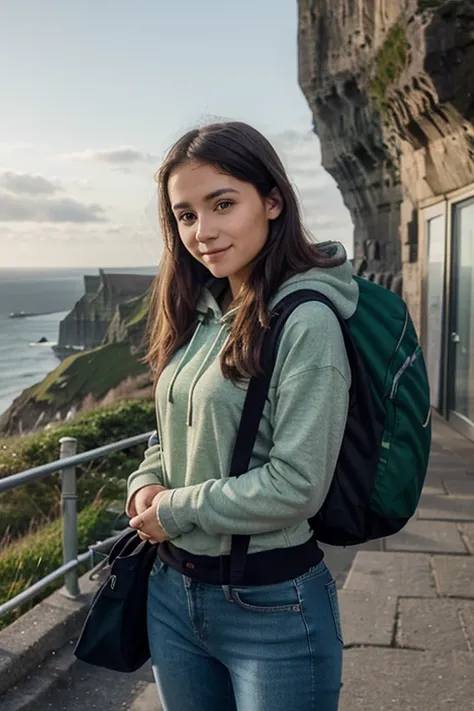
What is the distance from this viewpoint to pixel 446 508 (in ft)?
20.1

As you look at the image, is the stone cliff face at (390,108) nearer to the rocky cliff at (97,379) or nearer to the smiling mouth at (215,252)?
the rocky cliff at (97,379)

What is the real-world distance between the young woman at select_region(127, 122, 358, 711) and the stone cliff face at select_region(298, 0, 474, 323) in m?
6.42

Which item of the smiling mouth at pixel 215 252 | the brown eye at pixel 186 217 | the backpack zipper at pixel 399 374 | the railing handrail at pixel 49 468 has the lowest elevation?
the railing handrail at pixel 49 468

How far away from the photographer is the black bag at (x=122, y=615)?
1.64 meters

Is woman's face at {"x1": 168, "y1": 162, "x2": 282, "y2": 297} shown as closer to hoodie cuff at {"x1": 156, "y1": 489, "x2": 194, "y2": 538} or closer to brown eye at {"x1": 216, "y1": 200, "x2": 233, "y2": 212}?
brown eye at {"x1": 216, "y1": 200, "x2": 233, "y2": 212}

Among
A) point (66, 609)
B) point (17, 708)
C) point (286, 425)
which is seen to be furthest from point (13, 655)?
point (286, 425)

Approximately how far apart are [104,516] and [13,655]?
8.25 feet

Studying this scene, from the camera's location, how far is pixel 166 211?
5.46 ft

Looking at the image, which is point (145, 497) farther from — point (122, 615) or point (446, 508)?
point (446, 508)

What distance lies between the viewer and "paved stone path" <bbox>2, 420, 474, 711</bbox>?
3141mm

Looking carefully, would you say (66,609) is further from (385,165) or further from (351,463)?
(385,165)

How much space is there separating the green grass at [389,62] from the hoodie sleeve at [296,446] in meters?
7.66

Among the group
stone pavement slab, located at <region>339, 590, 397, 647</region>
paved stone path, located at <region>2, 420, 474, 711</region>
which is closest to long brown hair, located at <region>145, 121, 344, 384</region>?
paved stone path, located at <region>2, 420, 474, 711</region>

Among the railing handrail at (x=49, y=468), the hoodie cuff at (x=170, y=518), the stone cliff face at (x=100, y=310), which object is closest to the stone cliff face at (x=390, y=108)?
the railing handrail at (x=49, y=468)
